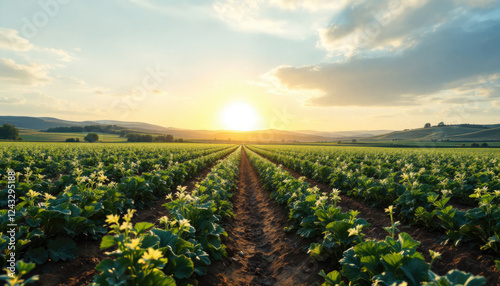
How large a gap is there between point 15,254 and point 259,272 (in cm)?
486

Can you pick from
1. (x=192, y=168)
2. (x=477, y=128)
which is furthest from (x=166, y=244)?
(x=477, y=128)

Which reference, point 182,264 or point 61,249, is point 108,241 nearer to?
point 182,264

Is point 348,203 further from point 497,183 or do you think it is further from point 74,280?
point 74,280

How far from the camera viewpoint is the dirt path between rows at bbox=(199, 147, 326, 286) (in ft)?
16.4

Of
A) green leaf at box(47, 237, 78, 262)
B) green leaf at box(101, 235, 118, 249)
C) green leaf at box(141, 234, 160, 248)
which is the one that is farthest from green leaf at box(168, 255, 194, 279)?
green leaf at box(47, 237, 78, 262)

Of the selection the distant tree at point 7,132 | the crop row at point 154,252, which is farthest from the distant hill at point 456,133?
the distant tree at point 7,132

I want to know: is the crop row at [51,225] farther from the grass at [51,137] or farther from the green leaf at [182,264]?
the grass at [51,137]

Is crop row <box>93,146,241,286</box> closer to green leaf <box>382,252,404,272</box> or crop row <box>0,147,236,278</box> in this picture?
crop row <box>0,147,236,278</box>

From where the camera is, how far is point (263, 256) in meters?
6.68

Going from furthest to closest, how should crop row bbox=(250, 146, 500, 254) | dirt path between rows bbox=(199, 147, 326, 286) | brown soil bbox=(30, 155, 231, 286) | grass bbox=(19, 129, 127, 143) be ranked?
grass bbox=(19, 129, 127, 143) → dirt path between rows bbox=(199, 147, 326, 286) → crop row bbox=(250, 146, 500, 254) → brown soil bbox=(30, 155, 231, 286)

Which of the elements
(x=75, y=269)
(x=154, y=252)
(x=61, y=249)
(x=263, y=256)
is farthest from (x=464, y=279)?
(x=61, y=249)

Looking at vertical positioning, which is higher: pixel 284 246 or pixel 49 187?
pixel 49 187

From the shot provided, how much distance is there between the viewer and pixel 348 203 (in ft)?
33.6

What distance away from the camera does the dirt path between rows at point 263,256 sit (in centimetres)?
501
